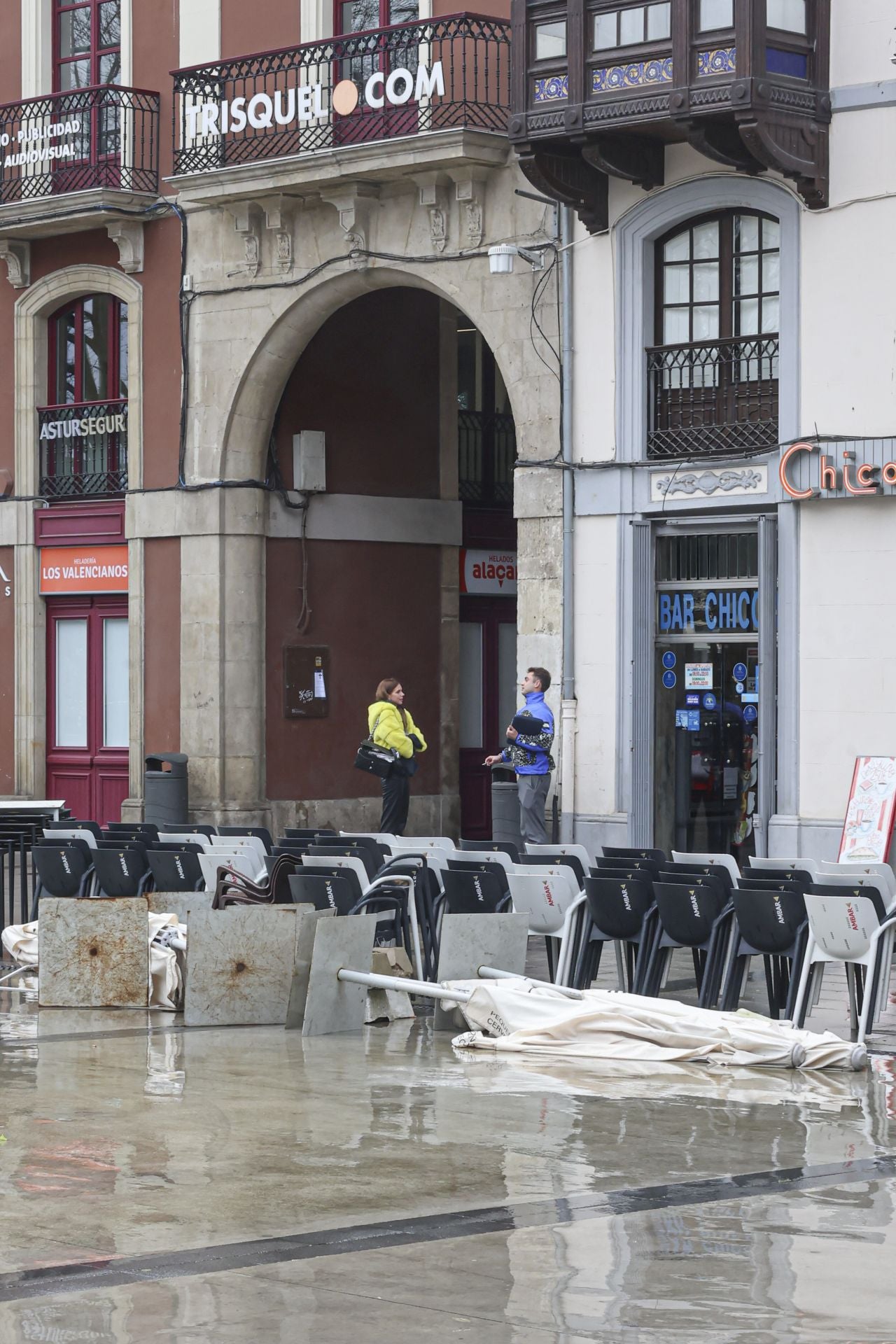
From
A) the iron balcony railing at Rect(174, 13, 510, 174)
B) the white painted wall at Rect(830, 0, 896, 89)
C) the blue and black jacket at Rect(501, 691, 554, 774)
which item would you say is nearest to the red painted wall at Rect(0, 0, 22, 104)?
the iron balcony railing at Rect(174, 13, 510, 174)

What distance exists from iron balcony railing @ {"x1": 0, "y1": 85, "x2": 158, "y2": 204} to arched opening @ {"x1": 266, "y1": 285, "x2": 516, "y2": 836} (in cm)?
274

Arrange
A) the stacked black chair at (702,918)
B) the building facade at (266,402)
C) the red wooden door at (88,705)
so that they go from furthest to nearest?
the red wooden door at (88,705), the building facade at (266,402), the stacked black chair at (702,918)

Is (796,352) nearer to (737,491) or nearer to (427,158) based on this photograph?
(737,491)

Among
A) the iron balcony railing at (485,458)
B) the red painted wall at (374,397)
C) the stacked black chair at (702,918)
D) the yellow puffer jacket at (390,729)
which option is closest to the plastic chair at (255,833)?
the stacked black chair at (702,918)

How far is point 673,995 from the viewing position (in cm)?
1345

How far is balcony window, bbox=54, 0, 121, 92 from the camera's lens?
81.6ft

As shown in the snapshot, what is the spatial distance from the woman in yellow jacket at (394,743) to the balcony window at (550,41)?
19.6 ft

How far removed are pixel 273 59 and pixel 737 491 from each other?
6968 millimetres

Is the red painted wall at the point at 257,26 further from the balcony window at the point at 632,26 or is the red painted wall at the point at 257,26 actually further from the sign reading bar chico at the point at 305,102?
the balcony window at the point at 632,26

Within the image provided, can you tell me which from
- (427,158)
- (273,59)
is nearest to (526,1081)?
(427,158)

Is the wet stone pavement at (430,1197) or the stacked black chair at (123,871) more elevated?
the stacked black chair at (123,871)

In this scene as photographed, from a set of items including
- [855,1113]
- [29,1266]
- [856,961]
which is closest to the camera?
[29,1266]

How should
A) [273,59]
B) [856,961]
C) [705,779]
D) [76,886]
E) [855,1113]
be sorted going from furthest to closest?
[273,59] → [705,779] → [76,886] → [856,961] → [855,1113]

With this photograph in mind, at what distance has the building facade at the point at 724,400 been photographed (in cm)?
1819
